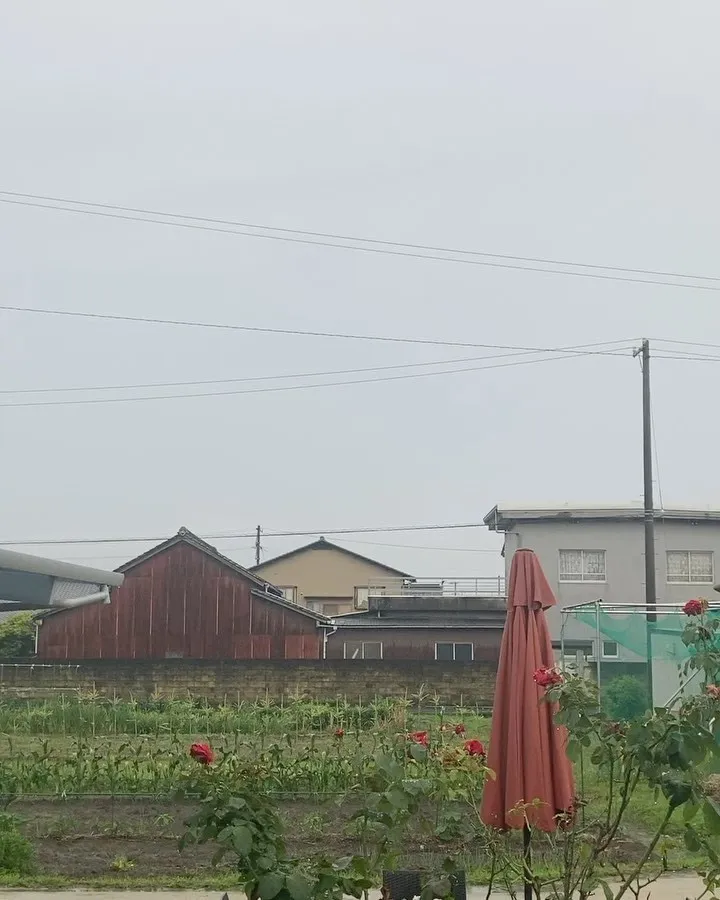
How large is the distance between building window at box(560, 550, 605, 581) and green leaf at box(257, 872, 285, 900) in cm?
3151

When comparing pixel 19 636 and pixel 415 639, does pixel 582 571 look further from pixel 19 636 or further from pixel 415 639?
pixel 19 636

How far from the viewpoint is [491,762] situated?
7.20 metres

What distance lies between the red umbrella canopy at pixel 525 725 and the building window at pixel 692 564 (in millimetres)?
28369

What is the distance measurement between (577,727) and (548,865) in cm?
343

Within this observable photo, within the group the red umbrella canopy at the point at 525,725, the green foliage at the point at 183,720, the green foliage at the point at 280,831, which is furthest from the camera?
the green foliage at the point at 183,720

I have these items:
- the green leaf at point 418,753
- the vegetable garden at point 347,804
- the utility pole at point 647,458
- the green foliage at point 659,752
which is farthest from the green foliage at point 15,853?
the utility pole at point 647,458

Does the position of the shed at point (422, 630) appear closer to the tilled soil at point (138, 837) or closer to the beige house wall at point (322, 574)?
the beige house wall at point (322, 574)

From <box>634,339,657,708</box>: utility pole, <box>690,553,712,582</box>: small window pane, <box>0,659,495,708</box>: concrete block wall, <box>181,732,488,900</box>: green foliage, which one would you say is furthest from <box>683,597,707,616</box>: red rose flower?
<box>690,553,712,582</box>: small window pane

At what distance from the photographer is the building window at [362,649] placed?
110ft

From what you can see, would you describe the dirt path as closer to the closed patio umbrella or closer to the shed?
the closed patio umbrella

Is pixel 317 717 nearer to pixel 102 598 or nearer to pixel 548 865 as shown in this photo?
pixel 548 865

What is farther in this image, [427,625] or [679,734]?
[427,625]

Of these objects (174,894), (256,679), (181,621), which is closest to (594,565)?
(181,621)

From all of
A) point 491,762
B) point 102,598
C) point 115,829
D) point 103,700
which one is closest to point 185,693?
point 103,700
